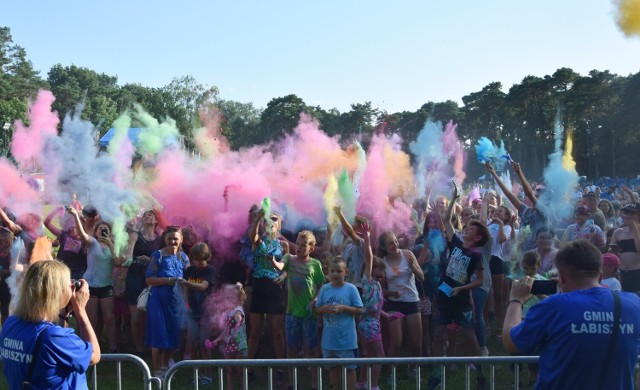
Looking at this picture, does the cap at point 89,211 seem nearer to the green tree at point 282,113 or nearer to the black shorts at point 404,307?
the black shorts at point 404,307

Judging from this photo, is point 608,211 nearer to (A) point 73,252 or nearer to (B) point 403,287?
(B) point 403,287

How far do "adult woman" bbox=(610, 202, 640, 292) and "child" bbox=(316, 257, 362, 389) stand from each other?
342 centimetres

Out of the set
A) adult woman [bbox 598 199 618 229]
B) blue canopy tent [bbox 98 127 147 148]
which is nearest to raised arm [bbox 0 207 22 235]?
blue canopy tent [bbox 98 127 147 148]

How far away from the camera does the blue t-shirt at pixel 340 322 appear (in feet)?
19.4

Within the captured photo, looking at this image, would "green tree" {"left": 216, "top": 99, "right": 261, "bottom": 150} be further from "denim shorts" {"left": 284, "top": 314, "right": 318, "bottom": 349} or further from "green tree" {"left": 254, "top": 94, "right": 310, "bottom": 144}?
"denim shorts" {"left": 284, "top": 314, "right": 318, "bottom": 349}

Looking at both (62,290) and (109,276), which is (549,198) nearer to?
(109,276)

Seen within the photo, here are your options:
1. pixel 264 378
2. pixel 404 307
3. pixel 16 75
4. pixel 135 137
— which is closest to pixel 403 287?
pixel 404 307

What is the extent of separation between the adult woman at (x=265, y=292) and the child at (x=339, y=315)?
0.97 meters

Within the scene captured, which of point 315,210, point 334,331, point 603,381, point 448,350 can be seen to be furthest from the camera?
point 315,210

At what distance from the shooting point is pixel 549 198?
30.4 feet

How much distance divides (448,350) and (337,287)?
87.1 inches

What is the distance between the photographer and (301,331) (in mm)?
6609

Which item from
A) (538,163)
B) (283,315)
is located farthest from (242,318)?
(538,163)

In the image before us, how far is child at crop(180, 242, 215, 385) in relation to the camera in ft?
22.4
